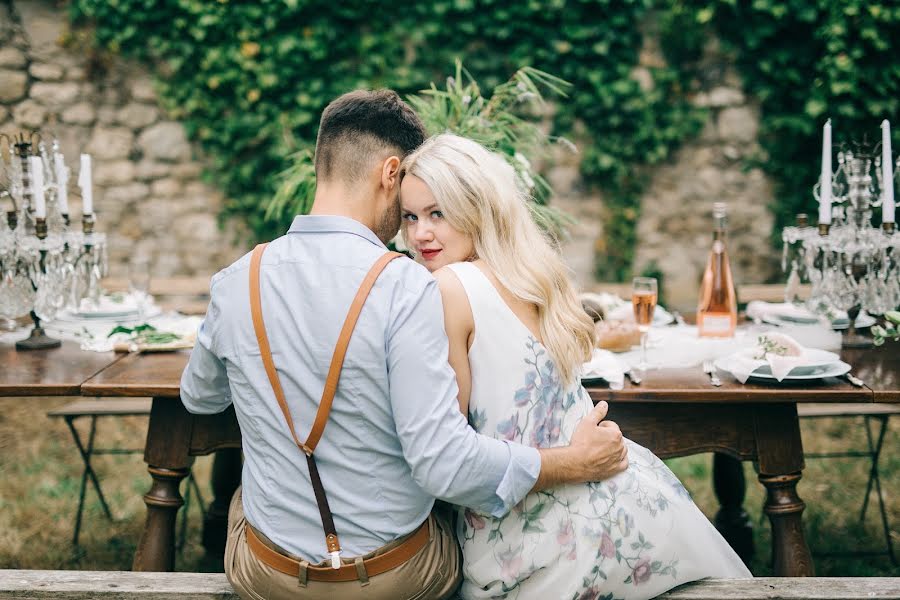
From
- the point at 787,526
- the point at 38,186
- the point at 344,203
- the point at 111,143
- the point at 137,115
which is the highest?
the point at 137,115

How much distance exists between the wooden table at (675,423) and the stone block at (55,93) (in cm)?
379

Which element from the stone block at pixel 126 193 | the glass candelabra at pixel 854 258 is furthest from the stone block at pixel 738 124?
the stone block at pixel 126 193

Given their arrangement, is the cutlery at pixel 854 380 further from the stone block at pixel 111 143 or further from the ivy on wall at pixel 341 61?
the stone block at pixel 111 143

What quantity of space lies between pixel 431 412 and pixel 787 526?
1330mm

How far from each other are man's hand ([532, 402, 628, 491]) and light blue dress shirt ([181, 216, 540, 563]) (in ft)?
0.30

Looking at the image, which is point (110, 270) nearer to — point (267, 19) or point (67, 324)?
point (267, 19)

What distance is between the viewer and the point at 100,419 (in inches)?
198

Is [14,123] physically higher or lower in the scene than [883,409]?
higher

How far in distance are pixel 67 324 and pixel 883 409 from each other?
10.5 feet

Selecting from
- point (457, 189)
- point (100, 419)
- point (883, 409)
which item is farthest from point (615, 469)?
point (100, 419)

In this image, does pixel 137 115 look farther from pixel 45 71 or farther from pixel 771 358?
pixel 771 358

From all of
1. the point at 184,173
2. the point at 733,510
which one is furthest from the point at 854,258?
the point at 184,173

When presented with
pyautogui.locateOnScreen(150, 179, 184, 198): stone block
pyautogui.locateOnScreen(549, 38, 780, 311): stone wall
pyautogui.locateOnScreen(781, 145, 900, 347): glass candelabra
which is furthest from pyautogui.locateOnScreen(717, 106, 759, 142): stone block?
pyautogui.locateOnScreen(150, 179, 184, 198): stone block

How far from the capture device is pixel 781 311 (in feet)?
10.4
